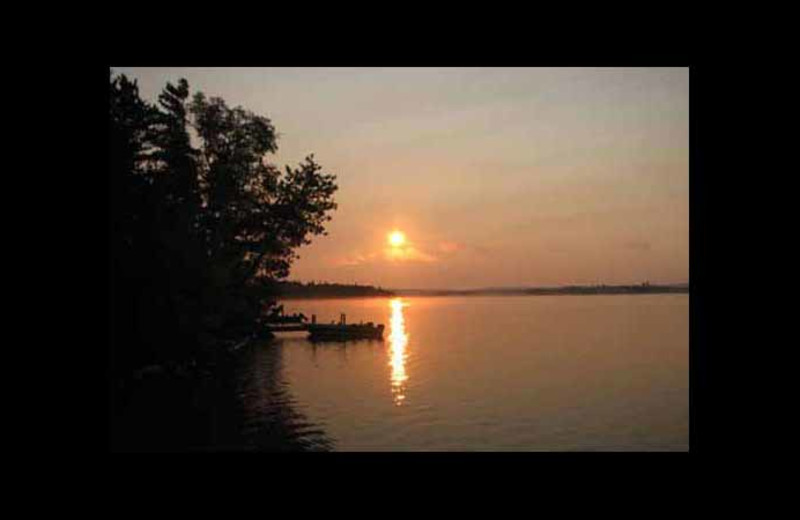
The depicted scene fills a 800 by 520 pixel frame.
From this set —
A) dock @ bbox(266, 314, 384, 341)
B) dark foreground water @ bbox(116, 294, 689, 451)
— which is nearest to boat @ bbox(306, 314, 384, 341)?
dock @ bbox(266, 314, 384, 341)

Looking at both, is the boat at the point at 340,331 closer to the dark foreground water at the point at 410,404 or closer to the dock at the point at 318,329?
the dock at the point at 318,329

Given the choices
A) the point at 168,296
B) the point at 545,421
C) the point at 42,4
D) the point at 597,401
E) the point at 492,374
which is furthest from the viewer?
the point at 492,374

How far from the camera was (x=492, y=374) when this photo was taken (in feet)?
120

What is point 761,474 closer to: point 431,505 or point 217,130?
point 431,505

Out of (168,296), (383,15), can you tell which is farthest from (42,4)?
(168,296)

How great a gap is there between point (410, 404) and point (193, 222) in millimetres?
12816

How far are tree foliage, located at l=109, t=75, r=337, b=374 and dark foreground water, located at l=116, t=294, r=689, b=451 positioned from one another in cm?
247

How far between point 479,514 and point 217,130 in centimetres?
3557

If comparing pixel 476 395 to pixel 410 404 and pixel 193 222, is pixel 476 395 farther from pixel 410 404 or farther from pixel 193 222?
pixel 193 222

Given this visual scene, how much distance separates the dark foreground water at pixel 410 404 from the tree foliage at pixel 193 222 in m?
2.47

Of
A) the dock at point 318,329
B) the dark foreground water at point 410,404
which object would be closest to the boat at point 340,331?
the dock at point 318,329

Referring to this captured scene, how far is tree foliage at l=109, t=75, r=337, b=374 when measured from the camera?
1902 centimetres

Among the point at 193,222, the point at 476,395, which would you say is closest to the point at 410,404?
the point at 476,395

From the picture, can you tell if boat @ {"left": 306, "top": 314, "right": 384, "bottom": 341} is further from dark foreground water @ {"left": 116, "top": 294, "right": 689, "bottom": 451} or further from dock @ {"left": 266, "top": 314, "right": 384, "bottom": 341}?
dark foreground water @ {"left": 116, "top": 294, "right": 689, "bottom": 451}
